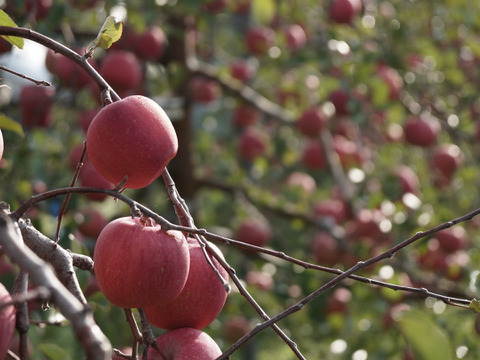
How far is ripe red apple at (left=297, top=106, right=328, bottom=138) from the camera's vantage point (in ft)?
8.82

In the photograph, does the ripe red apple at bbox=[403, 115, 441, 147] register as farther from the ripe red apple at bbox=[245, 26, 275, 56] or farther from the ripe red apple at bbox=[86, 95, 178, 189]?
the ripe red apple at bbox=[86, 95, 178, 189]

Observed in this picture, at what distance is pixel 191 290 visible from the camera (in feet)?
→ 2.49

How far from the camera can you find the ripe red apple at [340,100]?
2.59 metres

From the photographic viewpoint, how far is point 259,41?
2.96 meters

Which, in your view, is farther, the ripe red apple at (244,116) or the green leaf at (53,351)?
the ripe red apple at (244,116)

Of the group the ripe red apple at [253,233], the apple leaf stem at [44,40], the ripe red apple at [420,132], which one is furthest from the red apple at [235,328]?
the apple leaf stem at [44,40]

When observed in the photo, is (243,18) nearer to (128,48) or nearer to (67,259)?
(128,48)

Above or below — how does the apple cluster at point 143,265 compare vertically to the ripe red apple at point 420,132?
above

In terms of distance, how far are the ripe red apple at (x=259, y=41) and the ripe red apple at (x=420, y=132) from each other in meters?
0.67

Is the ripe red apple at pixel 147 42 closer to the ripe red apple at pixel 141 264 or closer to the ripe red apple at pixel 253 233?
the ripe red apple at pixel 253 233

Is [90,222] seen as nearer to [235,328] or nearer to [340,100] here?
[235,328]

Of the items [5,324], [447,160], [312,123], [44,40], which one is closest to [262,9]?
[312,123]

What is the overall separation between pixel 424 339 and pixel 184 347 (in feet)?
0.85

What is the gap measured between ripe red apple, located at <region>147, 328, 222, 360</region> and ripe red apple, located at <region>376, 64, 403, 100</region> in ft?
6.45
